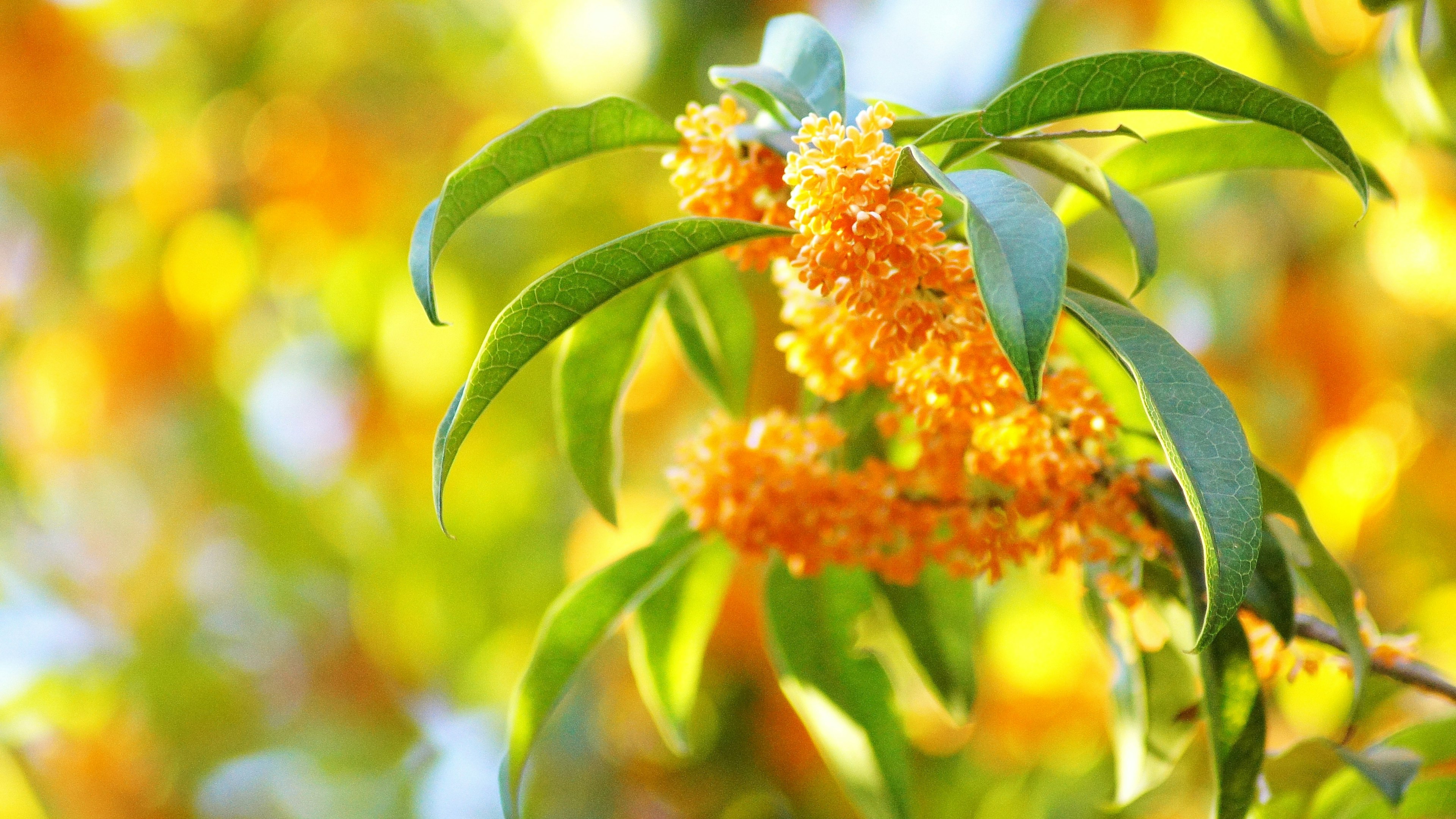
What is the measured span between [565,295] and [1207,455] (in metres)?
0.38

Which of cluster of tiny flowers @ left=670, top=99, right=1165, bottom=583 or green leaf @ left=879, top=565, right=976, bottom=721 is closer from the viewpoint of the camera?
cluster of tiny flowers @ left=670, top=99, right=1165, bottom=583

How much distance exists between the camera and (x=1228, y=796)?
2.31 ft

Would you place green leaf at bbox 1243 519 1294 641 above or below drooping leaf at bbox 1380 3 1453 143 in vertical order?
below

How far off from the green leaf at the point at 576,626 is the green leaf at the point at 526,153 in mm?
313

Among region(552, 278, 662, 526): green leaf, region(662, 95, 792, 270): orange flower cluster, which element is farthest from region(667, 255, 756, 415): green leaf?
region(662, 95, 792, 270): orange flower cluster

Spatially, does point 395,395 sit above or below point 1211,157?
above

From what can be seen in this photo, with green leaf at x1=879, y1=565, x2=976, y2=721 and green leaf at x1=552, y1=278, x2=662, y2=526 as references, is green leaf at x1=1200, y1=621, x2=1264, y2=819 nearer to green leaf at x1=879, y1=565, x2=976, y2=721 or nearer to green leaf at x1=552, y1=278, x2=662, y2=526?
green leaf at x1=879, y1=565, x2=976, y2=721

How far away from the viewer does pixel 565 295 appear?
2.14ft

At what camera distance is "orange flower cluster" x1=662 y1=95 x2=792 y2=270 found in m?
0.74

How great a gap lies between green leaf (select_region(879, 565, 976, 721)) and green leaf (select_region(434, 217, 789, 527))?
1.45ft

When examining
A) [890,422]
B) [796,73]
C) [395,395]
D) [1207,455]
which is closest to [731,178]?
[796,73]

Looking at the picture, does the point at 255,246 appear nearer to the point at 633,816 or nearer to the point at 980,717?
the point at 633,816

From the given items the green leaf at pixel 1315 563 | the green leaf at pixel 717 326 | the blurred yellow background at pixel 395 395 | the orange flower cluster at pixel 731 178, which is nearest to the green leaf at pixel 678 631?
the green leaf at pixel 717 326

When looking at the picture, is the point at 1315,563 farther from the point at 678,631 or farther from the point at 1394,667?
the point at 678,631
